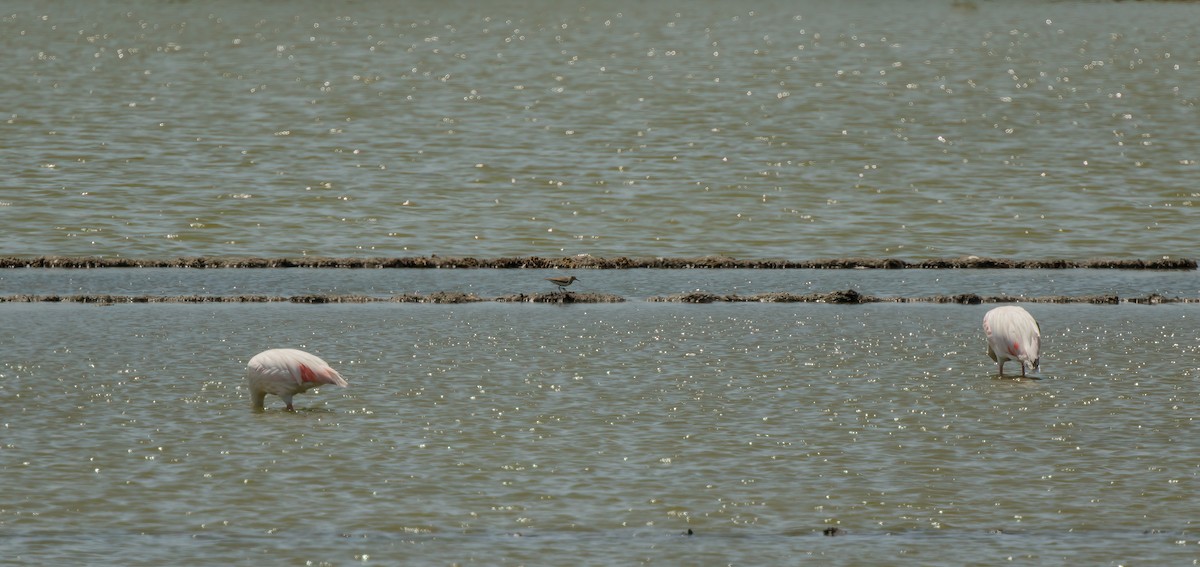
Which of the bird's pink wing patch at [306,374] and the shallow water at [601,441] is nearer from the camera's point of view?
the shallow water at [601,441]

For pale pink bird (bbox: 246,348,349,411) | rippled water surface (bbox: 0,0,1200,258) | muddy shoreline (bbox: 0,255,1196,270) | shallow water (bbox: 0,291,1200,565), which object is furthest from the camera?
rippled water surface (bbox: 0,0,1200,258)

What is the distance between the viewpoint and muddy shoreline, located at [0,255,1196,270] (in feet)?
77.1

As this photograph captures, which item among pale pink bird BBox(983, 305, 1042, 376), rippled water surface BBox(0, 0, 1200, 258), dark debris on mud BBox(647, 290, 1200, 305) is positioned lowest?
pale pink bird BBox(983, 305, 1042, 376)

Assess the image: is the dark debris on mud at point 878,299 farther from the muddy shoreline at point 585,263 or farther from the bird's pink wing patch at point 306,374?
the bird's pink wing patch at point 306,374

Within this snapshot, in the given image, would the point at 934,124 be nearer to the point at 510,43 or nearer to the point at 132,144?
the point at 132,144

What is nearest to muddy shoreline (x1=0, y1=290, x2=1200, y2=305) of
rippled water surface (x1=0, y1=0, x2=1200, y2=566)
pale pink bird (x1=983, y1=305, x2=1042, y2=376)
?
rippled water surface (x1=0, y1=0, x2=1200, y2=566)

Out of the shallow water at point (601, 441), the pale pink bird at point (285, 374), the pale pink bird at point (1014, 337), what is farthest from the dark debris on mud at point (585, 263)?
the pale pink bird at point (285, 374)

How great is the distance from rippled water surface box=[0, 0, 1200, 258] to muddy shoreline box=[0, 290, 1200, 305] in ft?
13.0

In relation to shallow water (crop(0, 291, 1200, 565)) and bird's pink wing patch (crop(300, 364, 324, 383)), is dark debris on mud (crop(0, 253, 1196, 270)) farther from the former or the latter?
bird's pink wing patch (crop(300, 364, 324, 383))

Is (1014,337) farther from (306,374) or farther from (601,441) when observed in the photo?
(306,374)

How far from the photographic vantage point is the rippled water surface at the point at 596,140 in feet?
88.3

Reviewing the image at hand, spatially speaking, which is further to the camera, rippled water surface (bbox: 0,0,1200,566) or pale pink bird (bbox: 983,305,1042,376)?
pale pink bird (bbox: 983,305,1042,376)

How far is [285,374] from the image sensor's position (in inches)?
569

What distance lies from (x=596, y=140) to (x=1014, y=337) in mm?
20341
